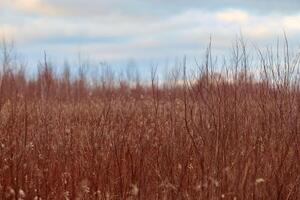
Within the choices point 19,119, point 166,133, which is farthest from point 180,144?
point 19,119

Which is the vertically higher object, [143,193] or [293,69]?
[293,69]

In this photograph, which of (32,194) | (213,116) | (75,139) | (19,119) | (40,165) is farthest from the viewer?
(75,139)

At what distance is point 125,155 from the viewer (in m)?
4.76

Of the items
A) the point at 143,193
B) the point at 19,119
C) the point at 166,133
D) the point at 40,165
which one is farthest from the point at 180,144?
the point at 19,119

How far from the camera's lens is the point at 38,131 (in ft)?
19.3

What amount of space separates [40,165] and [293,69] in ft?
9.09

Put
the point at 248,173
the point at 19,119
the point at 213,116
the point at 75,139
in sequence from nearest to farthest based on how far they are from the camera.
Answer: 1. the point at 248,173
2. the point at 213,116
3. the point at 19,119
4. the point at 75,139

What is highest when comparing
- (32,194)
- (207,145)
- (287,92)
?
(287,92)

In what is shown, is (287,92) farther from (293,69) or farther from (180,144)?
(180,144)

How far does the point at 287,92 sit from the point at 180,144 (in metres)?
1.35

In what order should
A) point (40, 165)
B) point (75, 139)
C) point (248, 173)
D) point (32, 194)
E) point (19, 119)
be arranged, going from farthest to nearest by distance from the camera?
point (75, 139) → point (19, 119) → point (40, 165) → point (32, 194) → point (248, 173)

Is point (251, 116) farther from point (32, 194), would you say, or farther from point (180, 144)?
point (32, 194)

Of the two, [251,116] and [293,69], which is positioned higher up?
[293,69]

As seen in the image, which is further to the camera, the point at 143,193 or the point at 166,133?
the point at 166,133
